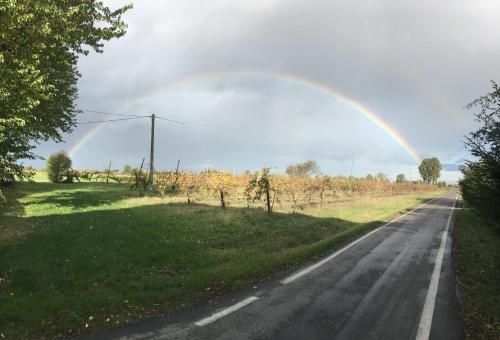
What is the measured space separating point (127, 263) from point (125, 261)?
0.44ft

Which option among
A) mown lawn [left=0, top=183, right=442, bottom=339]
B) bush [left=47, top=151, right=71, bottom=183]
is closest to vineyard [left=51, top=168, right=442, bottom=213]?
bush [left=47, top=151, right=71, bottom=183]

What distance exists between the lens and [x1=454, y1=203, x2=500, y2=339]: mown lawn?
721 centimetres

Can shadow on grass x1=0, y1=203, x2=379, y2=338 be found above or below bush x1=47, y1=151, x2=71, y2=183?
below

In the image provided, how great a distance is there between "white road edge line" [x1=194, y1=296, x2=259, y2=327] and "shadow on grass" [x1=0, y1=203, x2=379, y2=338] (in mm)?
877

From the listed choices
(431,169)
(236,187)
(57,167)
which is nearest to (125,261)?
(236,187)

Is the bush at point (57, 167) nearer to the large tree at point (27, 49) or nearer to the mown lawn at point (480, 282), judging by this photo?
the large tree at point (27, 49)

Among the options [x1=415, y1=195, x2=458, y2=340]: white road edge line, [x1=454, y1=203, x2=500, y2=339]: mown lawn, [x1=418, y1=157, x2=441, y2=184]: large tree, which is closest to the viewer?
[x1=415, y1=195, x2=458, y2=340]: white road edge line

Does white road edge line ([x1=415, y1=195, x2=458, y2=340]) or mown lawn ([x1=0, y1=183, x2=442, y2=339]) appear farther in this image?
mown lawn ([x1=0, y1=183, x2=442, y2=339])

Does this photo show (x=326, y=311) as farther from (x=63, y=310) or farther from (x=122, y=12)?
(x=122, y=12)

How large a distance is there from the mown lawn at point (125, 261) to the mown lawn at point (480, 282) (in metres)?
4.60

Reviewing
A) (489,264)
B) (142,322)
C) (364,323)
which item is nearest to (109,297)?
(142,322)

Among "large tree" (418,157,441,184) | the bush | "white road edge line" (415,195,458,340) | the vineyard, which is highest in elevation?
"large tree" (418,157,441,184)

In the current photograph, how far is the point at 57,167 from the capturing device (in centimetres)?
5859

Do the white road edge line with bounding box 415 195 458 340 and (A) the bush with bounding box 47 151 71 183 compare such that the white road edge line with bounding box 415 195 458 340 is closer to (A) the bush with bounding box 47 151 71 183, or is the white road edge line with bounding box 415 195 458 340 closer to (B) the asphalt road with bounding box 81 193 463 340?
(B) the asphalt road with bounding box 81 193 463 340
